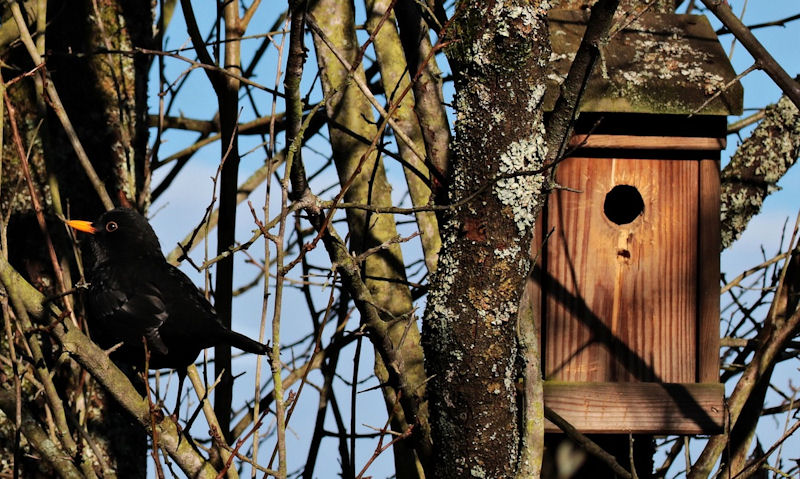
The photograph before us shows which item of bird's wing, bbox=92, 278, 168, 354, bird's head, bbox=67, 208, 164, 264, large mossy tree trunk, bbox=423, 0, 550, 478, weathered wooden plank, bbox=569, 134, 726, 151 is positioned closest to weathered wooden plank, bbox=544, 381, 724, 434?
large mossy tree trunk, bbox=423, 0, 550, 478

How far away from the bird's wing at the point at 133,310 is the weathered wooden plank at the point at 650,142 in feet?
4.89

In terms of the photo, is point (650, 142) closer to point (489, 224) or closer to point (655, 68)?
point (655, 68)

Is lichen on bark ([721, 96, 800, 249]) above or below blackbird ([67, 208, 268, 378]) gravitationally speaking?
above

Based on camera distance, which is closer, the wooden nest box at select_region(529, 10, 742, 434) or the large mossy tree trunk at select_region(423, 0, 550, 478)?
the large mossy tree trunk at select_region(423, 0, 550, 478)

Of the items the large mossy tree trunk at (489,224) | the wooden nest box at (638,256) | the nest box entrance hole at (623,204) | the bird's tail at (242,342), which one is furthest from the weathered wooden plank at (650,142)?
the bird's tail at (242,342)

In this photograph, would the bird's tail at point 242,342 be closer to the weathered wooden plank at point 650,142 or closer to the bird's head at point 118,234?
the bird's head at point 118,234

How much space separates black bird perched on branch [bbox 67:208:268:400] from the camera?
10.0ft

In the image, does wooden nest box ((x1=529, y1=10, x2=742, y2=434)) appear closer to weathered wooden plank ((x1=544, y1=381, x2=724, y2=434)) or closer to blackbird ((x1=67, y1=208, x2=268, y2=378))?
weathered wooden plank ((x1=544, y1=381, x2=724, y2=434))

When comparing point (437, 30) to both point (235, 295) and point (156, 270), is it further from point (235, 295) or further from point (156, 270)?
point (235, 295)

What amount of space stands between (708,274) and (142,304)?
1.88 m

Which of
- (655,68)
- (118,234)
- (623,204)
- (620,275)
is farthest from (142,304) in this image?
(655,68)

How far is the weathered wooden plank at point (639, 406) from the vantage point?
9.11 ft

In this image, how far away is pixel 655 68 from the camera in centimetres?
290

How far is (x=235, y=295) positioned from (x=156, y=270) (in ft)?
5.08
